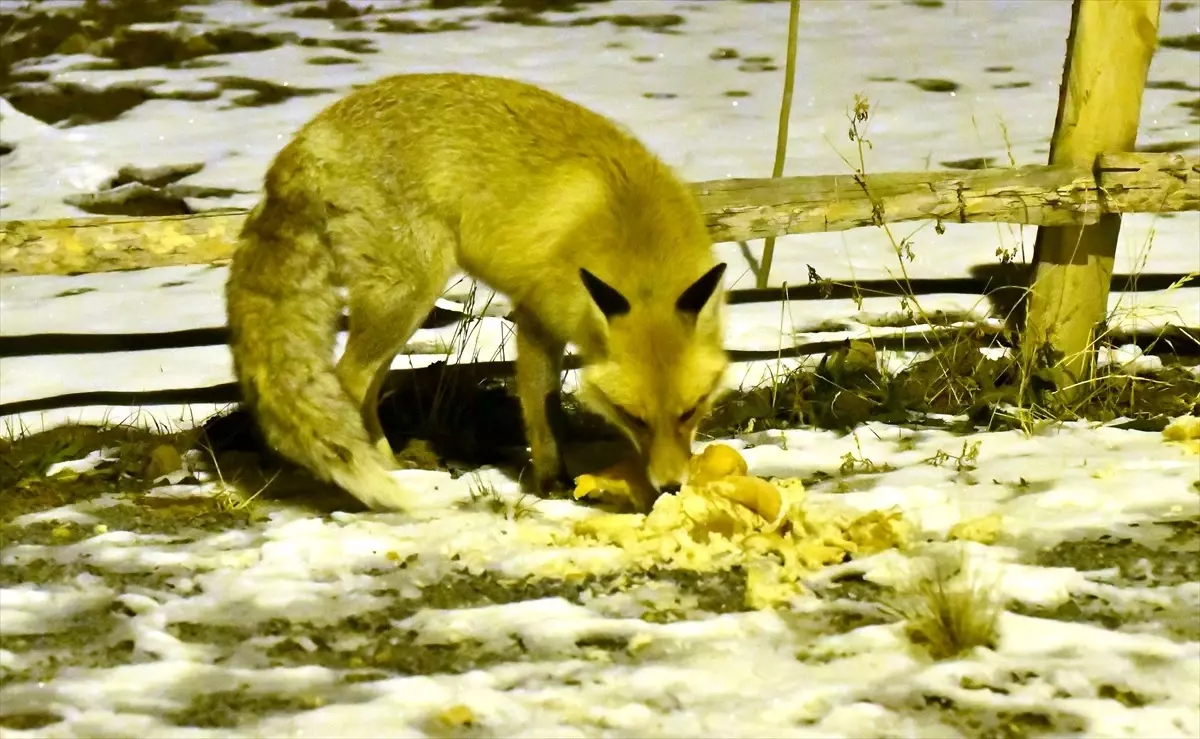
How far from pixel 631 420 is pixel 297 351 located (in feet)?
4.10

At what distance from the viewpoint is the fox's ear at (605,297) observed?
329 centimetres

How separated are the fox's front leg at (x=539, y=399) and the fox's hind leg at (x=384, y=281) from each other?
15.0 inches

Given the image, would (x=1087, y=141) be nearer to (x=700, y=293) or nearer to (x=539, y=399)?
(x=700, y=293)

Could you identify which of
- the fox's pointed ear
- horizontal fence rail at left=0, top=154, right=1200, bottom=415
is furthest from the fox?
horizontal fence rail at left=0, top=154, right=1200, bottom=415

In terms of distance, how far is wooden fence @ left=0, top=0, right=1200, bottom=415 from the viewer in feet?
14.1

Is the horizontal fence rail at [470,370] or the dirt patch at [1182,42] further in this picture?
the dirt patch at [1182,42]

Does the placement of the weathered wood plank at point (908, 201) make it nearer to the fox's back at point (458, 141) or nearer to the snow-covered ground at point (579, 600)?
the fox's back at point (458, 141)

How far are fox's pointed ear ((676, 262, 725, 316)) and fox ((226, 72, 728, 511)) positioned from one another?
110 mm

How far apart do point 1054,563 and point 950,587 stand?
0.42 m

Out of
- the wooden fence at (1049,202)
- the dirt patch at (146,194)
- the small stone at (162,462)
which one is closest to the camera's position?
the small stone at (162,462)

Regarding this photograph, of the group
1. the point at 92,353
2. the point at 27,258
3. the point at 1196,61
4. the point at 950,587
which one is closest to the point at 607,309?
the point at 950,587

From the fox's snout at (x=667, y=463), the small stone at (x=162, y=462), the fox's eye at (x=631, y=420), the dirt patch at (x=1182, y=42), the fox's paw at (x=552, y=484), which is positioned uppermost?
the dirt patch at (x=1182, y=42)

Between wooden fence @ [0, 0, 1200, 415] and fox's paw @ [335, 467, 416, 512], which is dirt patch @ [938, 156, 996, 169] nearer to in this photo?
wooden fence @ [0, 0, 1200, 415]

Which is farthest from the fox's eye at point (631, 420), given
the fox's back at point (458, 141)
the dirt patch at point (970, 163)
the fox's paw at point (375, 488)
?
the dirt patch at point (970, 163)
